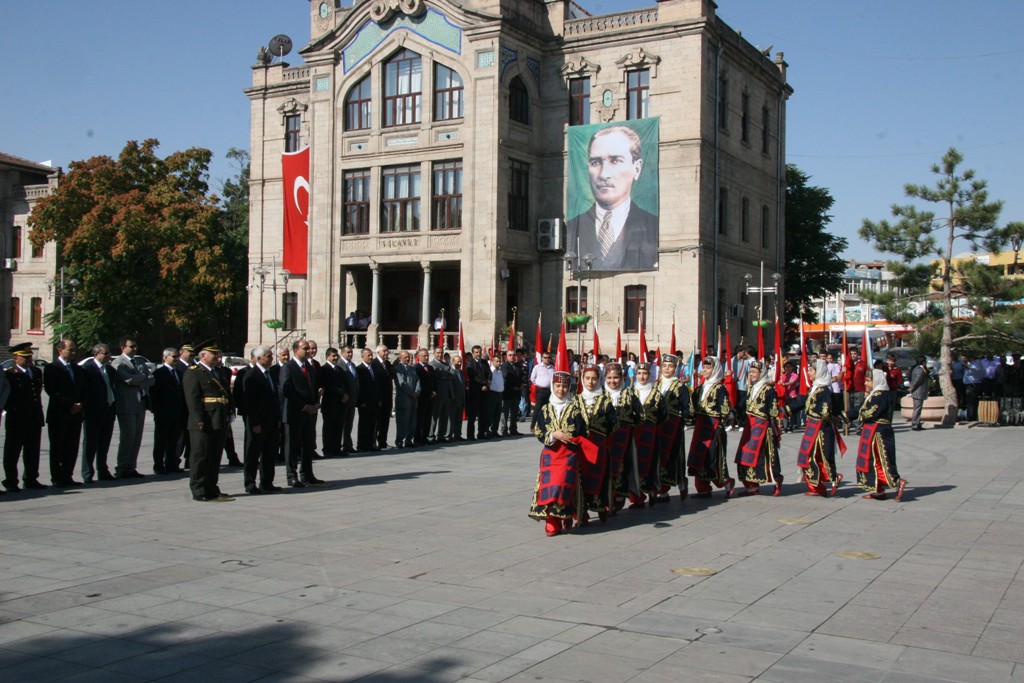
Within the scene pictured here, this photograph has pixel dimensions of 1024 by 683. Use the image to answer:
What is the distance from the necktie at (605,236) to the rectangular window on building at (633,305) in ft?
5.16

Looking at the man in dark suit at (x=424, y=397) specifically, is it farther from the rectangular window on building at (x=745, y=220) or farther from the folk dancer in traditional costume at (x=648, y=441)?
the rectangular window on building at (x=745, y=220)

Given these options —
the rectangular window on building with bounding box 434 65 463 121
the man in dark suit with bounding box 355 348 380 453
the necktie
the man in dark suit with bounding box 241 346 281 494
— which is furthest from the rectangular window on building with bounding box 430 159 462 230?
the man in dark suit with bounding box 241 346 281 494

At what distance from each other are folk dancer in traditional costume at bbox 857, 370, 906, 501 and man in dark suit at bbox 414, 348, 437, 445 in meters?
8.67

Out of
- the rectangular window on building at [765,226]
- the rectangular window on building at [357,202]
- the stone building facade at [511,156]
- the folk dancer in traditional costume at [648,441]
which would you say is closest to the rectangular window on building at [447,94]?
the stone building facade at [511,156]

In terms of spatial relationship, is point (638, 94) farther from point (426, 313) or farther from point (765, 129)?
point (426, 313)

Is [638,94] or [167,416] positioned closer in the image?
[167,416]

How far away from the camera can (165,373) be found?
14.7 m

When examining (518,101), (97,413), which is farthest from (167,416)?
(518,101)

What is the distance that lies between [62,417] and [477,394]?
372 inches

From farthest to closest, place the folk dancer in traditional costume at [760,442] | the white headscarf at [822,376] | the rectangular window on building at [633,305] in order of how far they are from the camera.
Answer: the rectangular window on building at [633,305] → the white headscarf at [822,376] → the folk dancer in traditional costume at [760,442]

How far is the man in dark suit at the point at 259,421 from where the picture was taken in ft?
41.0

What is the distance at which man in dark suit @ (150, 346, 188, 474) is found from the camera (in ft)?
47.5

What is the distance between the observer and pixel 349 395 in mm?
16734

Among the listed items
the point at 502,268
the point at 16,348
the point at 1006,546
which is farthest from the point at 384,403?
the point at 502,268
